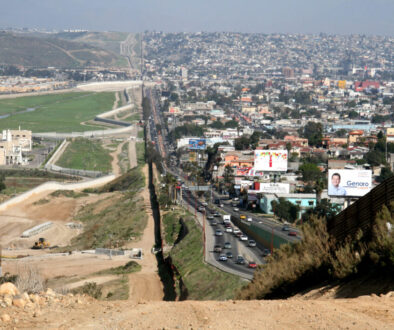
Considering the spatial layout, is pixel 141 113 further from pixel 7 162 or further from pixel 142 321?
pixel 142 321

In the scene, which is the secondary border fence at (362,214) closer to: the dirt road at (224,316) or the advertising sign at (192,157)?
the dirt road at (224,316)

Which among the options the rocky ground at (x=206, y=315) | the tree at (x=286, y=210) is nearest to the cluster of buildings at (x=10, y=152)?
the tree at (x=286, y=210)

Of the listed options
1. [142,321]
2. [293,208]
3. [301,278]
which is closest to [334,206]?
[293,208]

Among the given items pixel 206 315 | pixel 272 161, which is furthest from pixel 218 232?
pixel 206 315

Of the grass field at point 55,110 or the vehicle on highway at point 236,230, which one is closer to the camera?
the vehicle on highway at point 236,230

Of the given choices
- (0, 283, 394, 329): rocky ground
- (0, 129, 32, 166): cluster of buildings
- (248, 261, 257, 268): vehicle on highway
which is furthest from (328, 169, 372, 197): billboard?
(0, 129, 32, 166): cluster of buildings

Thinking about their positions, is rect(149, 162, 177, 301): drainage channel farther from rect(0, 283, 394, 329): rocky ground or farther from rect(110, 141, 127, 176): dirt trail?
rect(110, 141, 127, 176): dirt trail
